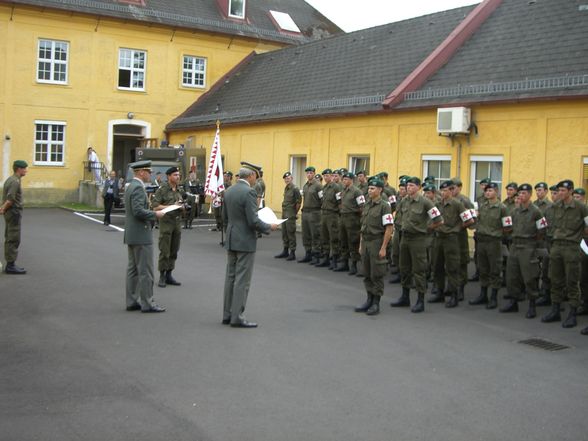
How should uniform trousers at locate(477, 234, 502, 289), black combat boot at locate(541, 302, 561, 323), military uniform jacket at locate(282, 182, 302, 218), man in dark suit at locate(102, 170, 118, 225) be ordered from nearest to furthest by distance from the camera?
black combat boot at locate(541, 302, 561, 323) < uniform trousers at locate(477, 234, 502, 289) < military uniform jacket at locate(282, 182, 302, 218) < man in dark suit at locate(102, 170, 118, 225)

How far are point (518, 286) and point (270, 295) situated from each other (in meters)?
4.06

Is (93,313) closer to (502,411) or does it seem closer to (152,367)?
(152,367)

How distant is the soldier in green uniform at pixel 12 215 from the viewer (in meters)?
13.0

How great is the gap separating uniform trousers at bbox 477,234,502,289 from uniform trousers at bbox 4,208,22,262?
8.37 metres

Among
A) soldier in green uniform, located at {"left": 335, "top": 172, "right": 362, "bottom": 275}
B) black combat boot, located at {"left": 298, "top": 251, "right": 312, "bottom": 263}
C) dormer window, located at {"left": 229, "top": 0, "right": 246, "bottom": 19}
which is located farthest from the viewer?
dormer window, located at {"left": 229, "top": 0, "right": 246, "bottom": 19}

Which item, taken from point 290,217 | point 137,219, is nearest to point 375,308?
point 137,219

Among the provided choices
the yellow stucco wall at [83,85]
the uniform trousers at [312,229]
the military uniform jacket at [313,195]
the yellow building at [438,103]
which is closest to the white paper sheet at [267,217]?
the uniform trousers at [312,229]

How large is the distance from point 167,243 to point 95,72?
922 inches

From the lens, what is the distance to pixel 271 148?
26406 mm

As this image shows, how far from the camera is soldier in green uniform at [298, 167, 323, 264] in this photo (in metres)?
16.5

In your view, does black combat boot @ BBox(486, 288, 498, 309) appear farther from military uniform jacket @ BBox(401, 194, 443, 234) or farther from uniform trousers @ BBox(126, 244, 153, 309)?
uniform trousers @ BBox(126, 244, 153, 309)

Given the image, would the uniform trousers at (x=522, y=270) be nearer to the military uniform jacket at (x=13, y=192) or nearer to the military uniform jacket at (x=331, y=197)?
the military uniform jacket at (x=331, y=197)

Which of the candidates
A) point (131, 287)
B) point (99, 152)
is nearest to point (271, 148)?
point (99, 152)

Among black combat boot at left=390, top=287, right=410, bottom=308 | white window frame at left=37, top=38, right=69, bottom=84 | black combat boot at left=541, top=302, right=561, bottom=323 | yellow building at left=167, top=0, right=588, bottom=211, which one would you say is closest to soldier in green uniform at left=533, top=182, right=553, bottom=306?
black combat boot at left=541, top=302, right=561, bottom=323
